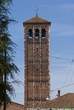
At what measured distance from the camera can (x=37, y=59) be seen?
12938cm

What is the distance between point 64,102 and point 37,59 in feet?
87.8

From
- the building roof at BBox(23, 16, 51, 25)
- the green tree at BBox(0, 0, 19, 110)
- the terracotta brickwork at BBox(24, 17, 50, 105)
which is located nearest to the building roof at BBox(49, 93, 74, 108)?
the terracotta brickwork at BBox(24, 17, 50, 105)

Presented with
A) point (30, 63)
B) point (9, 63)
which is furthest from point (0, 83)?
point (30, 63)

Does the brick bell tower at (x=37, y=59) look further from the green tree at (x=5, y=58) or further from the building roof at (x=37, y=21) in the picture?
the green tree at (x=5, y=58)

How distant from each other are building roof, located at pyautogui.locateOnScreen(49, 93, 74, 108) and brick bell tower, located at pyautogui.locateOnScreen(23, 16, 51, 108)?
56.4 feet

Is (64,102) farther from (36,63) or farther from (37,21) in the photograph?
(37,21)

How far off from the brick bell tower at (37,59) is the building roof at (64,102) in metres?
17.2

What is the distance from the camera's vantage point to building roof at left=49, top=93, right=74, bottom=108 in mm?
101562

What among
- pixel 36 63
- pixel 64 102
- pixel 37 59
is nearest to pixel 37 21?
pixel 37 59

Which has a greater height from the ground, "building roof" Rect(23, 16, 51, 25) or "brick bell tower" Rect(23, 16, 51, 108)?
"building roof" Rect(23, 16, 51, 25)

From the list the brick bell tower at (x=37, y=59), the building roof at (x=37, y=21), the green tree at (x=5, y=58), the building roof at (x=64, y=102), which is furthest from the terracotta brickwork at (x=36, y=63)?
the green tree at (x=5, y=58)

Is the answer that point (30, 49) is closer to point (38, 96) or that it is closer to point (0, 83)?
point (38, 96)

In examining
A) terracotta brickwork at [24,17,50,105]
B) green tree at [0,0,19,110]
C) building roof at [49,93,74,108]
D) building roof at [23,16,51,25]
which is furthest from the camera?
building roof at [23,16,51,25]

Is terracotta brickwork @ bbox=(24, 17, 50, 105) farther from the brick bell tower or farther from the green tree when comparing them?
the green tree
